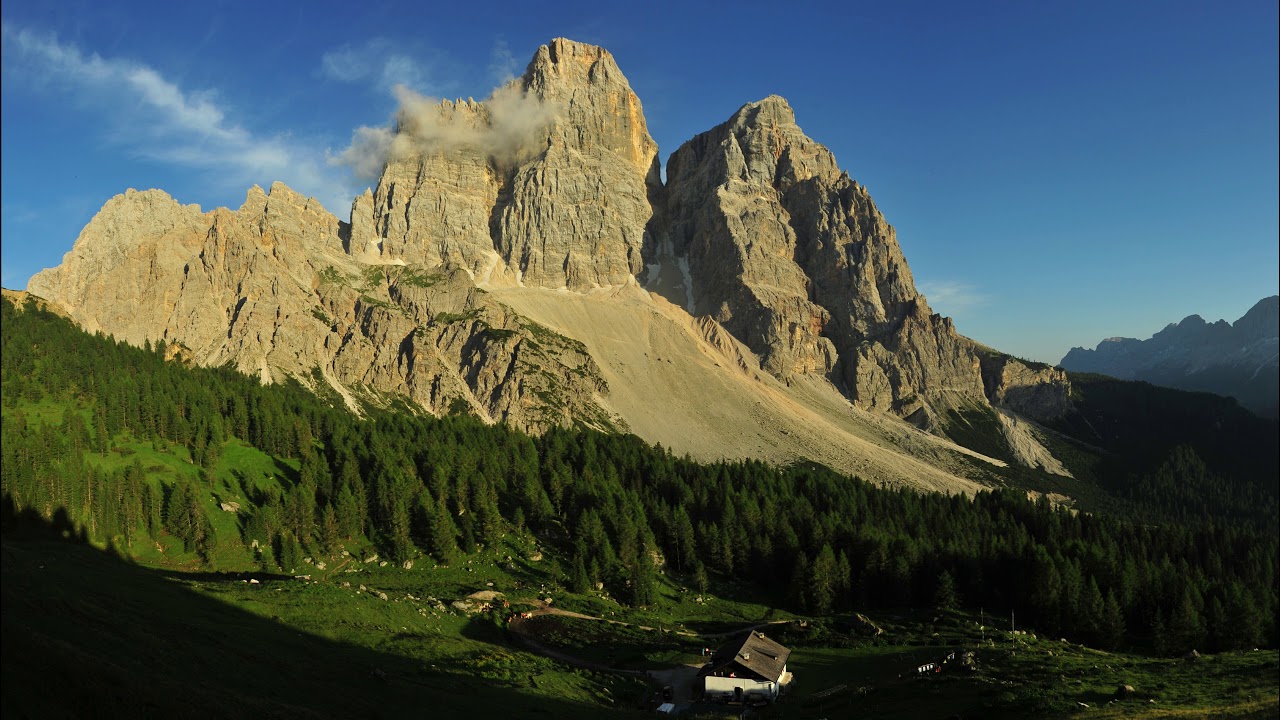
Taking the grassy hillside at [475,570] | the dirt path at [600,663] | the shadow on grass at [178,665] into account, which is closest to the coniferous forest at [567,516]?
the grassy hillside at [475,570]

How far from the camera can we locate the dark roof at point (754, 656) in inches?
2525

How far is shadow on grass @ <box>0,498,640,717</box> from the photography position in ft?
82.3

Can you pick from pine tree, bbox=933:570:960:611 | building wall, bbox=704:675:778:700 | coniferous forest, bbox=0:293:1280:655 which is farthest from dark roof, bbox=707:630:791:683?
pine tree, bbox=933:570:960:611

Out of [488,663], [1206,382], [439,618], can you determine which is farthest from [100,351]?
[1206,382]

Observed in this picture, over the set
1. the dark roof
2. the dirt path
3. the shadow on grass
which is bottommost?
the dirt path

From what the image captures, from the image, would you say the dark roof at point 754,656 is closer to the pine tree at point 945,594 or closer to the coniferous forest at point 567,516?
the coniferous forest at point 567,516

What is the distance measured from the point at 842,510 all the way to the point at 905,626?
56.5 meters

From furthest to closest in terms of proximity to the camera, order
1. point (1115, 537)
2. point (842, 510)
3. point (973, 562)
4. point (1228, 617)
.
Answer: point (842, 510) → point (1115, 537) → point (973, 562) → point (1228, 617)

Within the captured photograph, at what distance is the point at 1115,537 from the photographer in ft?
436

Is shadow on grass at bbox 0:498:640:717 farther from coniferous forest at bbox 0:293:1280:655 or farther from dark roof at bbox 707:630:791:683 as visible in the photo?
coniferous forest at bbox 0:293:1280:655

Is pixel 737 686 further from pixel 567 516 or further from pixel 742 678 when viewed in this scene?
pixel 567 516

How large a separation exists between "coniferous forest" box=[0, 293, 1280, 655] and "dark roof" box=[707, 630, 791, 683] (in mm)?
34050

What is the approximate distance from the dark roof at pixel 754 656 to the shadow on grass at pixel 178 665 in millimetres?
14879

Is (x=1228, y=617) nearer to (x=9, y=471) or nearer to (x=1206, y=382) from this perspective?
(x=1206, y=382)
